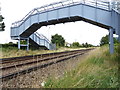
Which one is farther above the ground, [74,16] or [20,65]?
[74,16]

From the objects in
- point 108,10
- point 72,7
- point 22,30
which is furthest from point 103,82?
point 22,30

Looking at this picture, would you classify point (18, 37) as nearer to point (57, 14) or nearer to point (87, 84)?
point (57, 14)

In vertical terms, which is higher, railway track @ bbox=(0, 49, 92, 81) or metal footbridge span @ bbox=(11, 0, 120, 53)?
Result: metal footbridge span @ bbox=(11, 0, 120, 53)

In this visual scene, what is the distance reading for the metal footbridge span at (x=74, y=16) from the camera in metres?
12.7

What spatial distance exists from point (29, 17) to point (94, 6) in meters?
9.91

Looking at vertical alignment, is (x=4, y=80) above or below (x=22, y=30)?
below

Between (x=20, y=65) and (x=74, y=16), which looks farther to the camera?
(x=74, y=16)

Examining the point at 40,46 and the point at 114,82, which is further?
the point at 40,46

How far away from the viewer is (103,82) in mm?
3787

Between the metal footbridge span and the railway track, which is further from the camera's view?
the metal footbridge span

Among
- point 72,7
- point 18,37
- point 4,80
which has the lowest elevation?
point 4,80

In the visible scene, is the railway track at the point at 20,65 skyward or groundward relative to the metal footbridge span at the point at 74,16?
groundward

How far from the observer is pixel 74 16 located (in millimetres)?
16188

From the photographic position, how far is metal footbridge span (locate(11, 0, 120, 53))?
12.7 metres
